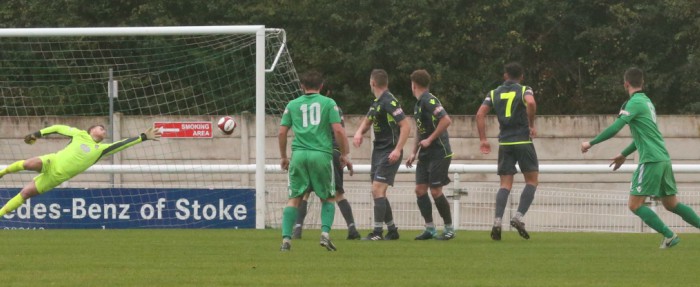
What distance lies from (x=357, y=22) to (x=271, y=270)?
21.0 m

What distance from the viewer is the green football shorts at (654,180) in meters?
12.5

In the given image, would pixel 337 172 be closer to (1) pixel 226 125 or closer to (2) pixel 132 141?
(2) pixel 132 141

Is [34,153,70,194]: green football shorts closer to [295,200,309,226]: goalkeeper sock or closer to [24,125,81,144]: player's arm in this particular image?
[24,125,81,144]: player's arm

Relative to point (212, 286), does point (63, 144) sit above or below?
above

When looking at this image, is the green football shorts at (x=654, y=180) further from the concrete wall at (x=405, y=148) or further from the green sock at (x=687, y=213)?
the concrete wall at (x=405, y=148)

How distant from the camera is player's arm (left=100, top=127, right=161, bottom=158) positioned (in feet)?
52.7

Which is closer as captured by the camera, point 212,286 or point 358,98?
point 212,286

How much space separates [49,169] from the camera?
16344 mm

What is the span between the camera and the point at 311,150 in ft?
40.2

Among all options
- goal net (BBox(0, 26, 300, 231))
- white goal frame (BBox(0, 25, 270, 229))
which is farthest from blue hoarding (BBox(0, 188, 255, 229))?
white goal frame (BBox(0, 25, 270, 229))

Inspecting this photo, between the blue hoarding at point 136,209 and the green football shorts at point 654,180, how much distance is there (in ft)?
22.4

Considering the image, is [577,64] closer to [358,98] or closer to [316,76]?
[358,98]

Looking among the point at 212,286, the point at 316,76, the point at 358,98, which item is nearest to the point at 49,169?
the point at 316,76

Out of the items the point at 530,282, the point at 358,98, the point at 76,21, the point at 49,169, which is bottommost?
the point at 530,282
